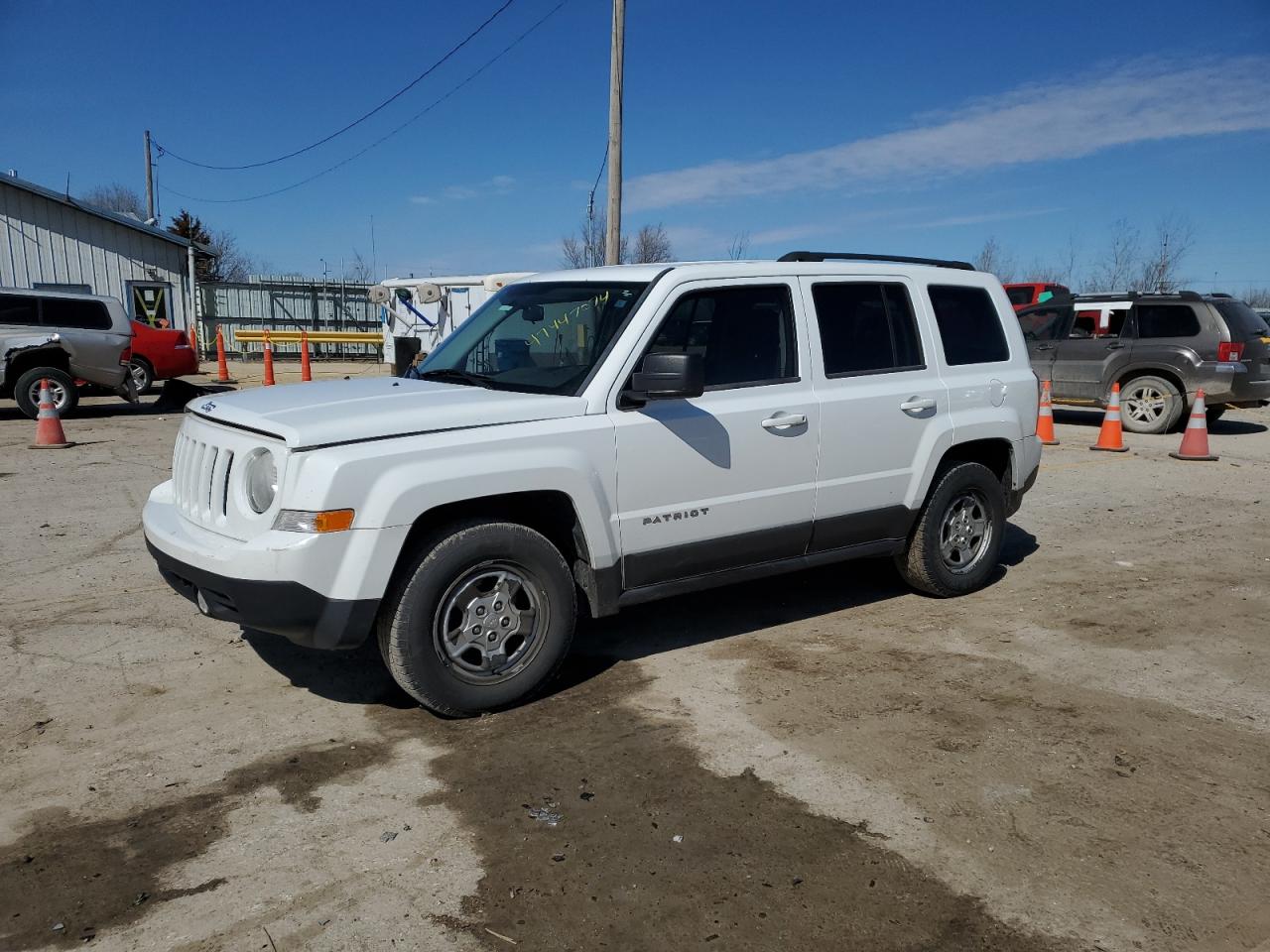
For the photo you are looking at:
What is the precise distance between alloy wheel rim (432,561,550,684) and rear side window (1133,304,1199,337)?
490 inches

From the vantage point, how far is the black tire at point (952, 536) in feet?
18.9

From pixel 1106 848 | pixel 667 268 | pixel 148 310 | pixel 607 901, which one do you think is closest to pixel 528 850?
pixel 607 901

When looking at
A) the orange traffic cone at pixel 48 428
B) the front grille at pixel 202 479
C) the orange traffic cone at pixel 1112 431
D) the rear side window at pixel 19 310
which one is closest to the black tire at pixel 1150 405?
the orange traffic cone at pixel 1112 431

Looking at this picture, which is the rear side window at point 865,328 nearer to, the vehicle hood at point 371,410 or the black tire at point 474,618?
the vehicle hood at point 371,410

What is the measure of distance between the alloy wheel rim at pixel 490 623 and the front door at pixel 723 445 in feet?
1.60

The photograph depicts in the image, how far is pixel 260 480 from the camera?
12.9ft

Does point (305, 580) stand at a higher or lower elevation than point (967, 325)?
lower

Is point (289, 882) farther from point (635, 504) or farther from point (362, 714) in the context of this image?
point (635, 504)

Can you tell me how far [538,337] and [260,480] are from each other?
155 centimetres

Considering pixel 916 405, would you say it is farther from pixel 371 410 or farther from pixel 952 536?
pixel 371 410

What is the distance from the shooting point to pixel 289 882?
Result: 303cm

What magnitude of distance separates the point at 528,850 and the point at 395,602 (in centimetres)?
119

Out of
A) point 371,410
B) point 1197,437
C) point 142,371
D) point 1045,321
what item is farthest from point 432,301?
point 371,410

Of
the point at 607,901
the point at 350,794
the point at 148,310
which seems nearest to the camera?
the point at 607,901
